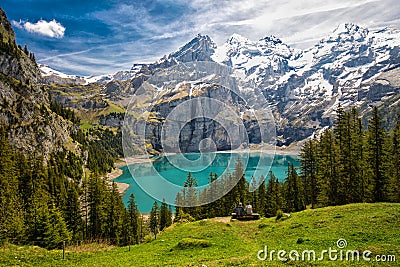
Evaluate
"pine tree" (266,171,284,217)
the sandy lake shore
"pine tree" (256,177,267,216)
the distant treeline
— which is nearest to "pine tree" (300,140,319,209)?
the distant treeline

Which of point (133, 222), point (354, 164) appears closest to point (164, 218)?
point (133, 222)

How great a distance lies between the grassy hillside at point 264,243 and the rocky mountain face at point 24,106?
85.4m

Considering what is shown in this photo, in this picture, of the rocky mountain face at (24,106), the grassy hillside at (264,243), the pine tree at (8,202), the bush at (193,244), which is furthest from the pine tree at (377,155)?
the rocky mountain face at (24,106)

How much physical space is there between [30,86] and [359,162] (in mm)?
132104

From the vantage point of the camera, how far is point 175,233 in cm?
3133

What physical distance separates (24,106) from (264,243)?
119 m

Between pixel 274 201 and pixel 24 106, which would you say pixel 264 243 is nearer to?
pixel 274 201

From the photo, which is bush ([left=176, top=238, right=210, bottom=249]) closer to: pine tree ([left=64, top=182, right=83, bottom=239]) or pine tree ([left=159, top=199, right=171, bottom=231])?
pine tree ([left=64, top=182, right=83, bottom=239])

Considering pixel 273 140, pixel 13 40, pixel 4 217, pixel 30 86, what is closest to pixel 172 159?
pixel 273 140

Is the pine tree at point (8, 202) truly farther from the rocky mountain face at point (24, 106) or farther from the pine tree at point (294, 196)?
the rocky mountain face at point (24, 106)

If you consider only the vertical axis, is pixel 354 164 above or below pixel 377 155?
below

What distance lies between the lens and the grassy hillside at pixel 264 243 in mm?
17406

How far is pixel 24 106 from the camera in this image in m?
114

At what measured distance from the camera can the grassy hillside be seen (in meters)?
17.4
